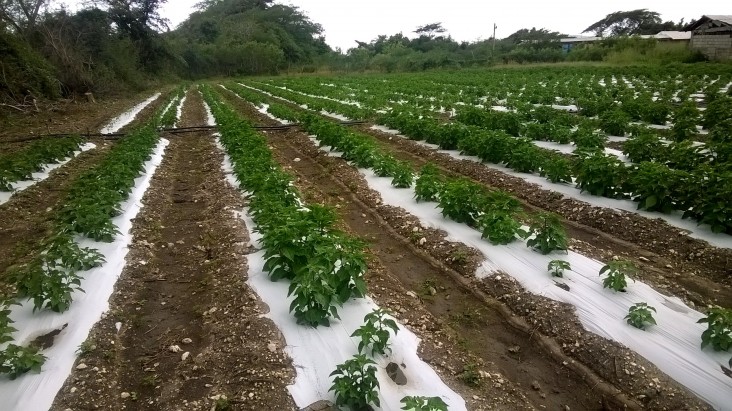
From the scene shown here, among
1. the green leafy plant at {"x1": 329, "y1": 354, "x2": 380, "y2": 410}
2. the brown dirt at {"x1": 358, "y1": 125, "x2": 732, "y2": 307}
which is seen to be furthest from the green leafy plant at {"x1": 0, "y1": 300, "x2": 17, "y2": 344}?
the brown dirt at {"x1": 358, "y1": 125, "x2": 732, "y2": 307}

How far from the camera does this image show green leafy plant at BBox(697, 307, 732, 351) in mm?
3609

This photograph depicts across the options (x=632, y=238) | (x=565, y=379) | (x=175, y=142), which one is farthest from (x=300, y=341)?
(x=175, y=142)

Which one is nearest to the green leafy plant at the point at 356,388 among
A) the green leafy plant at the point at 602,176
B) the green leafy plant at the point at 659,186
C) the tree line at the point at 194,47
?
the green leafy plant at the point at 659,186

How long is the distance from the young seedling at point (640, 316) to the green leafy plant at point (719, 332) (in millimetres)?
402

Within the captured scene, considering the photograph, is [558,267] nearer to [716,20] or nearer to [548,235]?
[548,235]

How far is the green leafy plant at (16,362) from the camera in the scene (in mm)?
3541

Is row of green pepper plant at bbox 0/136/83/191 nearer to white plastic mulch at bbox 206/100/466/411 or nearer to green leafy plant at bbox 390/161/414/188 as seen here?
white plastic mulch at bbox 206/100/466/411

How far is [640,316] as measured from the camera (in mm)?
4059

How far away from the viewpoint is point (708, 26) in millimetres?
35281

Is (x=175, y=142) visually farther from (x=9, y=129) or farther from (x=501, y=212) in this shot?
(x=501, y=212)

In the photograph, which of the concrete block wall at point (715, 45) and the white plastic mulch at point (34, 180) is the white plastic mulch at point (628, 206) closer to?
the white plastic mulch at point (34, 180)

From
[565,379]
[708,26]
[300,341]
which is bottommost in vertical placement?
[565,379]

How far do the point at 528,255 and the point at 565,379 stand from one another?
6.01 feet

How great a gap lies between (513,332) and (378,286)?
154 centimetres
